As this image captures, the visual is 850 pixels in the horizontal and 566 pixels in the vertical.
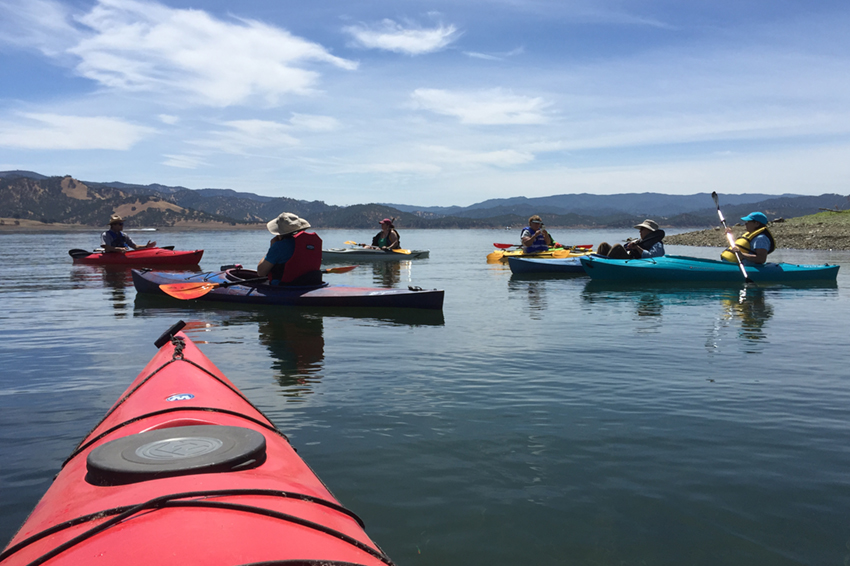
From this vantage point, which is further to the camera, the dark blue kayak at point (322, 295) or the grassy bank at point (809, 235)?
the grassy bank at point (809, 235)

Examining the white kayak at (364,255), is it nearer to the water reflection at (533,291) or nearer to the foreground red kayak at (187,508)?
the water reflection at (533,291)

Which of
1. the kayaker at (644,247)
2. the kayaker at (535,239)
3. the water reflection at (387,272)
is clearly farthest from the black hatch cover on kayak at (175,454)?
the kayaker at (535,239)

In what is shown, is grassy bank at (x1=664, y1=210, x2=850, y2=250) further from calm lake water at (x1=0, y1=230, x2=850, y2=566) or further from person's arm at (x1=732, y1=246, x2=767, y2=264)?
calm lake water at (x1=0, y1=230, x2=850, y2=566)

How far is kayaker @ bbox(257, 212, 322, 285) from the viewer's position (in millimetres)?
12297

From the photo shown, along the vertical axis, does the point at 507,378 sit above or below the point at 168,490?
below

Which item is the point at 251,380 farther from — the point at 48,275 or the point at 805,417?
the point at 48,275

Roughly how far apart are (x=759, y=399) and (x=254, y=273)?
11287 millimetres

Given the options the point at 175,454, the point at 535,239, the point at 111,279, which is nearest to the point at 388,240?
the point at 535,239

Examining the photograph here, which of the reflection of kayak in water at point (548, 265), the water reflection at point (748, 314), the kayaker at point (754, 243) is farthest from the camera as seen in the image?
the reflection of kayak in water at point (548, 265)

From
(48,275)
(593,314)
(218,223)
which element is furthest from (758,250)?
(218,223)

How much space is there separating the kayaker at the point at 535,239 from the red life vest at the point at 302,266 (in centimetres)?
1100

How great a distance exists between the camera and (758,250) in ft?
53.9

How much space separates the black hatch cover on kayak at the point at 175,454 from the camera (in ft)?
8.65

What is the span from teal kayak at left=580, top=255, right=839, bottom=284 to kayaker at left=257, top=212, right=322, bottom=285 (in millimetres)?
9058
